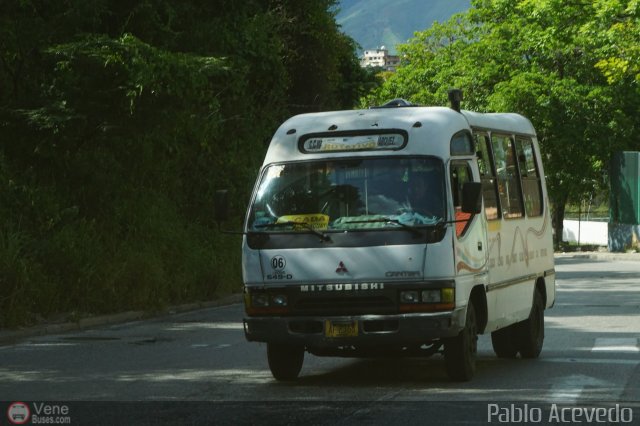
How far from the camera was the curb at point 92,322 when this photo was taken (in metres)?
18.9

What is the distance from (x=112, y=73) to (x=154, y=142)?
4.13 metres

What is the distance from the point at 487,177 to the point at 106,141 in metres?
11.7

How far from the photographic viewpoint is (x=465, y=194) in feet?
39.8

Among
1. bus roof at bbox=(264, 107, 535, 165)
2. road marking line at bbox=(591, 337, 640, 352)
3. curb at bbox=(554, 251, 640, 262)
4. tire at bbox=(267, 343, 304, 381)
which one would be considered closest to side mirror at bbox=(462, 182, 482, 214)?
bus roof at bbox=(264, 107, 535, 165)

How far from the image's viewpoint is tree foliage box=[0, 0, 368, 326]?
21609mm

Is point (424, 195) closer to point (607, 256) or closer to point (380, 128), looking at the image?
point (380, 128)

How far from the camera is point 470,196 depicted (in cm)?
1211

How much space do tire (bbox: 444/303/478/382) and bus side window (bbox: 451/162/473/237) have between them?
2.40 feet

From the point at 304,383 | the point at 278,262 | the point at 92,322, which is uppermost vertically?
the point at 278,262

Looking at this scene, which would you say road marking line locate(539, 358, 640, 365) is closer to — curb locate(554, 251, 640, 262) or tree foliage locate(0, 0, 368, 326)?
tree foliage locate(0, 0, 368, 326)

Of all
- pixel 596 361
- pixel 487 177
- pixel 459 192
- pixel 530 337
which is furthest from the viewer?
pixel 530 337

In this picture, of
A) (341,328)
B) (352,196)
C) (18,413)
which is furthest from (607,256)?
(18,413)

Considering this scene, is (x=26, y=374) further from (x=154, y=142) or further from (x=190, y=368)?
(x=154, y=142)

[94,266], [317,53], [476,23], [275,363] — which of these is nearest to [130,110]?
[94,266]
